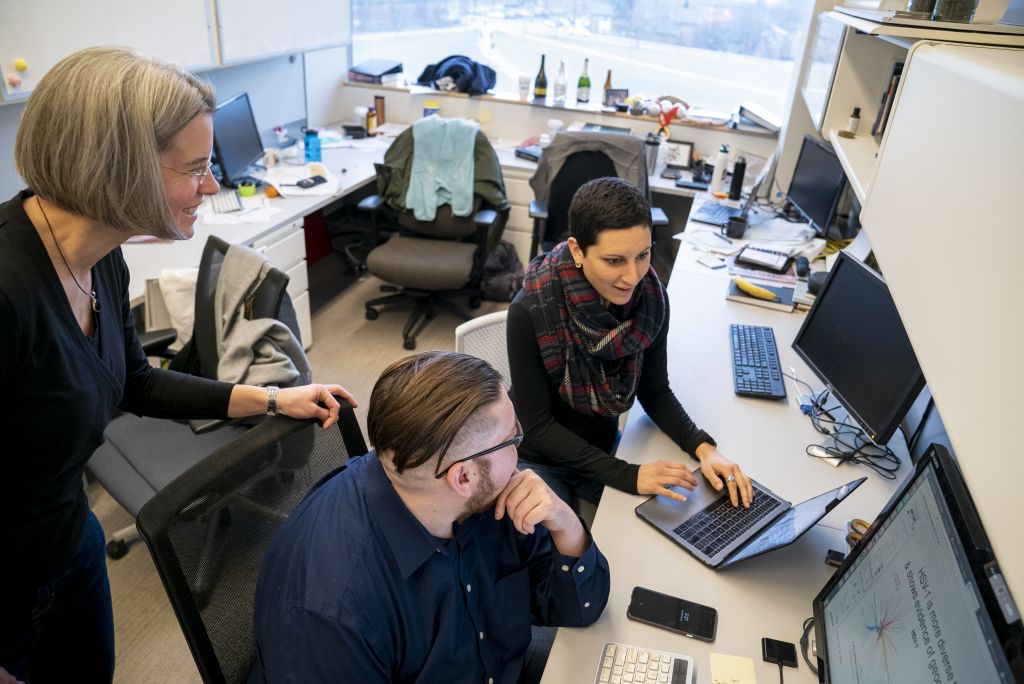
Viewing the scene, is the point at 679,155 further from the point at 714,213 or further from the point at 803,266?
the point at 803,266

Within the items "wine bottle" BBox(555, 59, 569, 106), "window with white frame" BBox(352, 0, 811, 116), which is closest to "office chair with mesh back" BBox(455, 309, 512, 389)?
"wine bottle" BBox(555, 59, 569, 106)

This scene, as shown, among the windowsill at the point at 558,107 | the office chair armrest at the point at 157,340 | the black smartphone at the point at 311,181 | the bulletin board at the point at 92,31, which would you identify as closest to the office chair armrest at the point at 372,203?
the black smartphone at the point at 311,181

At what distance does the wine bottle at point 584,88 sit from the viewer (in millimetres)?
4453

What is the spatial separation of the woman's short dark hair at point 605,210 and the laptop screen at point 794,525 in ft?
2.41

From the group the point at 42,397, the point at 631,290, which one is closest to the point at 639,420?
the point at 631,290

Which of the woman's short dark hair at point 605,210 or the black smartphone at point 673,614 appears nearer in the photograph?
the black smartphone at point 673,614

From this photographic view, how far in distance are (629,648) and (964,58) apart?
3.51 ft

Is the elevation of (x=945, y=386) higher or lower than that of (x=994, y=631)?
higher

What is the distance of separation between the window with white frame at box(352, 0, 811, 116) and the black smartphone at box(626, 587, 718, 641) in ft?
→ 12.4

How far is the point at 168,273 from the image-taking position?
2.28 meters

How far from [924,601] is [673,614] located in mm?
476

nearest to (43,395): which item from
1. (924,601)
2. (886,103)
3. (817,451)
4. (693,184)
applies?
(924,601)

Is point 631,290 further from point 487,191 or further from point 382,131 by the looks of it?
point 382,131

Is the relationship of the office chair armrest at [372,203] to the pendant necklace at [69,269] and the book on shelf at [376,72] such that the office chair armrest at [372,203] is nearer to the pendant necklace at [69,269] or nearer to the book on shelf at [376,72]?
the book on shelf at [376,72]
